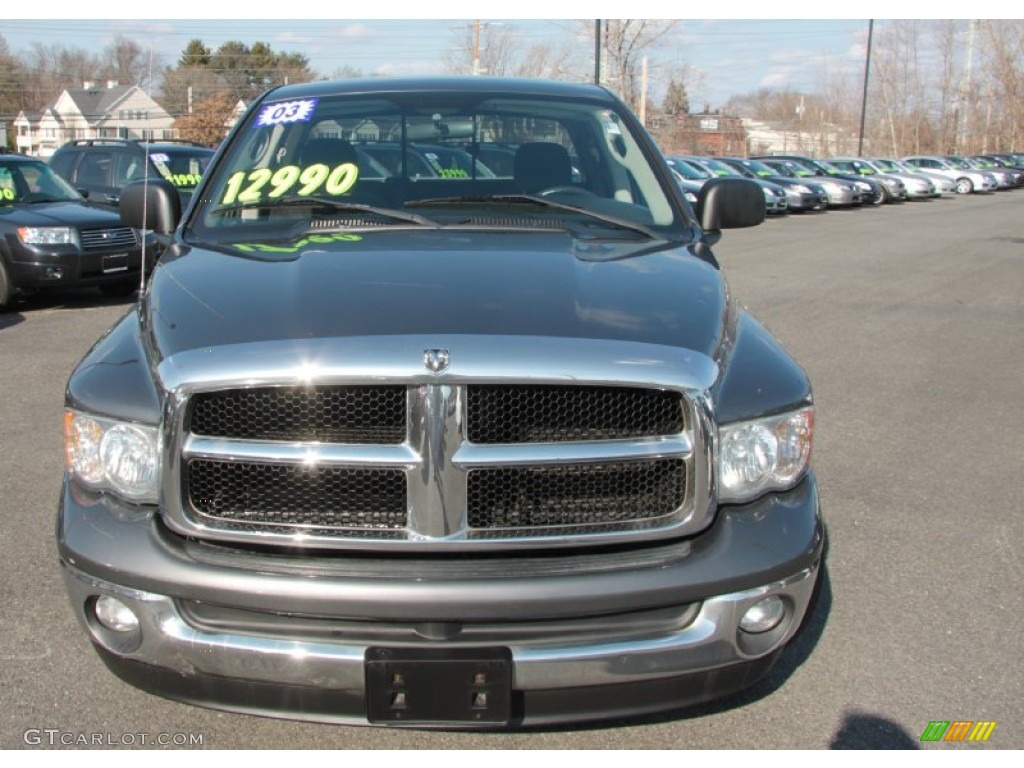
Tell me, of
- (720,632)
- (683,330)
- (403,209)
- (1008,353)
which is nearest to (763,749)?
(720,632)

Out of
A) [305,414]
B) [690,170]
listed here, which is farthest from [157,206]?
[690,170]

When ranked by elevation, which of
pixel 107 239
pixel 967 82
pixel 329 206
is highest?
pixel 967 82

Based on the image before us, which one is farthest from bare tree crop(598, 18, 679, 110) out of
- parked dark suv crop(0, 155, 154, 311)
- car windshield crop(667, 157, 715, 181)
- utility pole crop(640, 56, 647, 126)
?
parked dark suv crop(0, 155, 154, 311)

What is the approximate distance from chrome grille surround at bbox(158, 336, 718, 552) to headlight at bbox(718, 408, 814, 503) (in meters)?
0.09

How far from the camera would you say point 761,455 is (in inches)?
102

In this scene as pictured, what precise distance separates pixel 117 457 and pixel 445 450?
830 millimetres

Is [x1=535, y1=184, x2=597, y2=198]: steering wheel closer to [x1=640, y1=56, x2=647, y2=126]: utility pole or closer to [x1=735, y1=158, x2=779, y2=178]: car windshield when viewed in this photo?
[x1=735, y1=158, x2=779, y2=178]: car windshield

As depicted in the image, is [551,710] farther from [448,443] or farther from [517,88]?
[517,88]

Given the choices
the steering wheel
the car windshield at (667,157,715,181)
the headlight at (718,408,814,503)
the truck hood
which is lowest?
the car windshield at (667,157,715,181)

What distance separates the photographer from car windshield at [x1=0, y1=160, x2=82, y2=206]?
35.7 ft

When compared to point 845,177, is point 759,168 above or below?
above

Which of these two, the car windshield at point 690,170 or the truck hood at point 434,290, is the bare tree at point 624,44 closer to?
the car windshield at point 690,170

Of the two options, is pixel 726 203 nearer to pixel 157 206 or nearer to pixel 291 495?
pixel 157 206

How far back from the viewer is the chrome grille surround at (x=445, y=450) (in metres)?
2.35
